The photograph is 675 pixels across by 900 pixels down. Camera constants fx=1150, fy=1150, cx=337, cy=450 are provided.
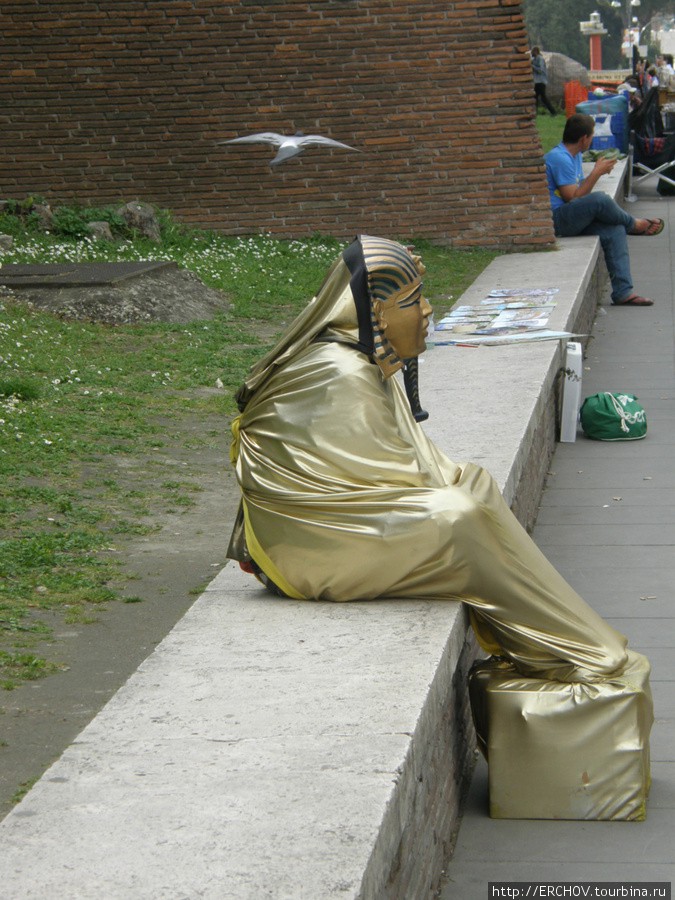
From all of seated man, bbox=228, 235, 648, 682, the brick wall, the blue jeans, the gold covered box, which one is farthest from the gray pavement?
the brick wall

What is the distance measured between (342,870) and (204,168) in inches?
486

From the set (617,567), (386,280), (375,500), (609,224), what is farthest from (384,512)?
(609,224)

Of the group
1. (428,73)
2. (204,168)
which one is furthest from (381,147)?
(204,168)

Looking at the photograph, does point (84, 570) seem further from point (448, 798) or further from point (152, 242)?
point (152, 242)

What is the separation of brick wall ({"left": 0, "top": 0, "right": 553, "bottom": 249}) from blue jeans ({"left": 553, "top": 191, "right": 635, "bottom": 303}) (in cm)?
105

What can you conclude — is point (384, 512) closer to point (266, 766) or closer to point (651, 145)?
point (266, 766)

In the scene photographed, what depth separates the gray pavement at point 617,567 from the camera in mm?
3047

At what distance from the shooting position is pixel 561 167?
11094 mm

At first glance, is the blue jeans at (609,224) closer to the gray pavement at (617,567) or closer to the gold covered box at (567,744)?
the gray pavement at (617,567)

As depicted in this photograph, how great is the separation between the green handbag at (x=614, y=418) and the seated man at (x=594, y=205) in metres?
3.91

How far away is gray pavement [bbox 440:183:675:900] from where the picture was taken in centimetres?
305

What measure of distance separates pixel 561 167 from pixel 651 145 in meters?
10.6

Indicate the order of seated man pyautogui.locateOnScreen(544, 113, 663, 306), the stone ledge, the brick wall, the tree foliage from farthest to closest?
→ the tree foliage
the brick wall
seated man pyautogui.locateOnScreen(544, 113, 663, 306)
the stone ledge

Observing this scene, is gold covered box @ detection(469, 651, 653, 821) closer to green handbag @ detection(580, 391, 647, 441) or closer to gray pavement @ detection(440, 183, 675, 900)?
gray pavement @ detection(440, 183, 675, 900)
